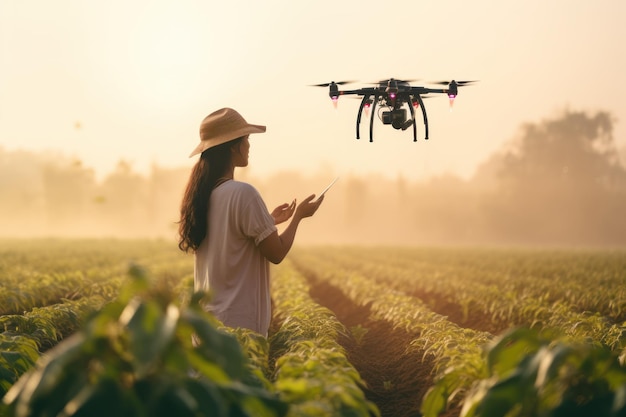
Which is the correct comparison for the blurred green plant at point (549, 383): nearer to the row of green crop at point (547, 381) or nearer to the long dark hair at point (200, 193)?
the row of green crop at point (547, 381)

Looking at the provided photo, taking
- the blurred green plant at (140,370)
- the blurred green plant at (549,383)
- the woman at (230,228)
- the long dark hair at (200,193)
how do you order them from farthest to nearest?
1. the long dark hair at (200,193)
2. the woman at (230,228)
3. the blurred green plant at (549,383)
4. the blurred green plant at (140,370)

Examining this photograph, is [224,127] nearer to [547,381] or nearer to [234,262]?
[234,262]

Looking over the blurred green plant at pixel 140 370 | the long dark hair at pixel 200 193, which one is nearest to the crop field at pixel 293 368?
the blurred green plant at pixel 140 370

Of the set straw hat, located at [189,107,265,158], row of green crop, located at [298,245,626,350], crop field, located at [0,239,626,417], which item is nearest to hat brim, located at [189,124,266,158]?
straw hat, located at [189,107,265,158]

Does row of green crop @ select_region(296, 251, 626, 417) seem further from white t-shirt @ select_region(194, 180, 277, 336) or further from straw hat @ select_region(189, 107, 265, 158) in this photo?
straw hat @ select_region(189, 107, 265, 158)

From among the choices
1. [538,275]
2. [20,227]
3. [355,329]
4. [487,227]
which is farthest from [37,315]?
[20,227]

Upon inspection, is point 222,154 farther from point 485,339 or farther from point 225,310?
point 485,339
